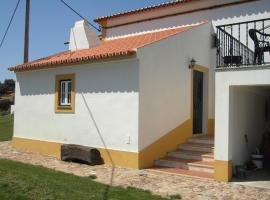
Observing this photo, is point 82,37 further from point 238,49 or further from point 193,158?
point 193,158

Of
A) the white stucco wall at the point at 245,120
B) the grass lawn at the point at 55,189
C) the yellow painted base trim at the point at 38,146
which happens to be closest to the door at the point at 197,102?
the white stucco wall at the point at 245,120

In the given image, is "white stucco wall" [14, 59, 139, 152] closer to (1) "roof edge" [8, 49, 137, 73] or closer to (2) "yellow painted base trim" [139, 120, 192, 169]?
(1) "roof edge" [8, 49, 137, 73]

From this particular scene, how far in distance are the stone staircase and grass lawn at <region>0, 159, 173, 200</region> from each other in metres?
2.71

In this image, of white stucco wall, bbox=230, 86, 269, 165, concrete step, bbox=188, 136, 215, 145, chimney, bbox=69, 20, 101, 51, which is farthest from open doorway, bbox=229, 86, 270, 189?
chimney, bbox=69, 20, 101, 51

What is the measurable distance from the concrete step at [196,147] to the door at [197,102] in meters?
1.41

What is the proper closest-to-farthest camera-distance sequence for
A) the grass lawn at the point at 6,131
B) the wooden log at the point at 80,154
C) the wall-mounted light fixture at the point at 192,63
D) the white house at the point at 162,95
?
the white house at the point at 162,95 < the wooden log at the point at 80,154 < the wall-mounted light fixture at the point at 192,63 < the grass lawn at the point at 6,131

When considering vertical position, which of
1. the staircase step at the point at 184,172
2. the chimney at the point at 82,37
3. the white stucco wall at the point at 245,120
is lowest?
the staircase step at the point at 184,172

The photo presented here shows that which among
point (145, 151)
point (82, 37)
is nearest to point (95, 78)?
point (145, 151)

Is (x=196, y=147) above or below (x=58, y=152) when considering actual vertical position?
above

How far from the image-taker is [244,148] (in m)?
10.9

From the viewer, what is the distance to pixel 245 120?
Answer: 10.9 metres

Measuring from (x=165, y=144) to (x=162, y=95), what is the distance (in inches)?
61.6

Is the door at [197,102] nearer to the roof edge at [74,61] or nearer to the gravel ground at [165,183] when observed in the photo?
the roof edge at [74,61]

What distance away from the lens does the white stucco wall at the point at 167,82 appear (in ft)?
36.3
